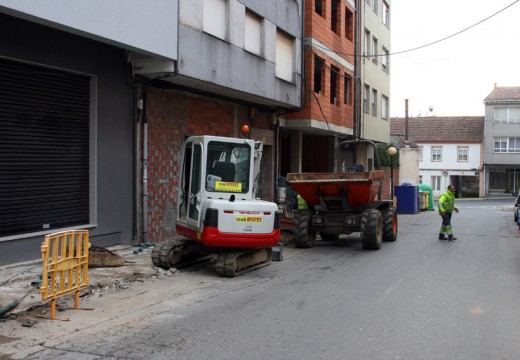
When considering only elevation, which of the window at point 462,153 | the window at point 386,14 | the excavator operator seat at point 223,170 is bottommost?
the excavator operator seat at point 223,170

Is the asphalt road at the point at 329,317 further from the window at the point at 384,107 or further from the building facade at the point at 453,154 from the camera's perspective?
the building facade at the point at 453,154

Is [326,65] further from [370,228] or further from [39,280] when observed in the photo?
[39,280]

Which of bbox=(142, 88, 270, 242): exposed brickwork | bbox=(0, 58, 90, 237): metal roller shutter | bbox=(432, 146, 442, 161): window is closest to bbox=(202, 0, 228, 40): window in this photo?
bbox=(142, 88, 270, 242): exposed brickwork

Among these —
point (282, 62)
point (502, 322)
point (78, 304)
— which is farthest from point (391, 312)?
point (282, 62)

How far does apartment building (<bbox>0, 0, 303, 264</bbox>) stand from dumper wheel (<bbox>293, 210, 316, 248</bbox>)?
10.7 ft

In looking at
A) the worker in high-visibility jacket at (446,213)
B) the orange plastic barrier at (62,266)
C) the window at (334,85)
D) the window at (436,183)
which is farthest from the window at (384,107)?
the window at (436,183)

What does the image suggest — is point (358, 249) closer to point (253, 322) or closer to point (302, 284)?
point (302, 284)

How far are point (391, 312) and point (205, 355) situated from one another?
286cm

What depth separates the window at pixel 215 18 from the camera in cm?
1344

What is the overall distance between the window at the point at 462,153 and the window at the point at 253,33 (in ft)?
158

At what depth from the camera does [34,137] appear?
1007 cm

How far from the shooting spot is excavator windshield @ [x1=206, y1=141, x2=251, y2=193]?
9.55 metres

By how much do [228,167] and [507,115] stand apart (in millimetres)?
54952

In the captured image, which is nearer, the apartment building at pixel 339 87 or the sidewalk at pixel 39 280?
the sidewalk at pixel 39 280
